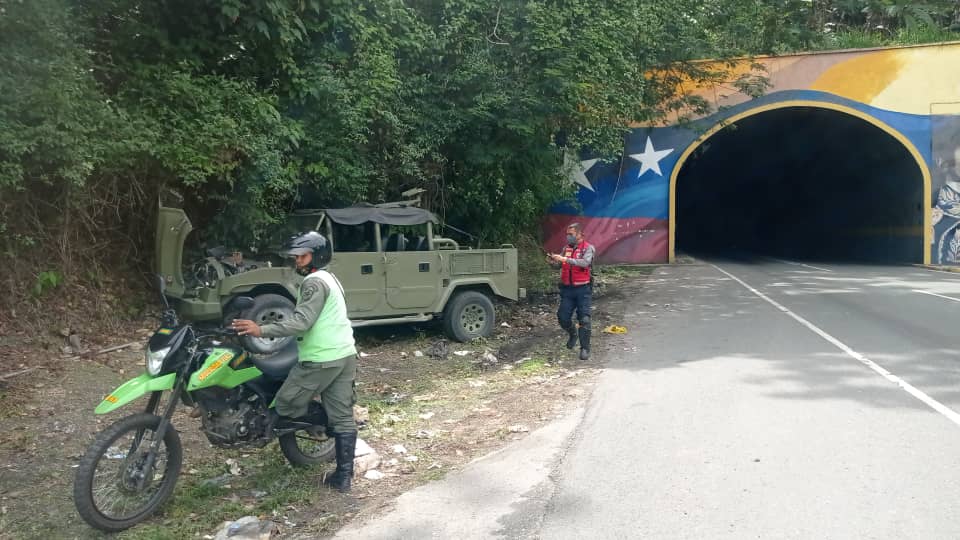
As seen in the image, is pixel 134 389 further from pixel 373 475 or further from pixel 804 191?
pixel 804 191

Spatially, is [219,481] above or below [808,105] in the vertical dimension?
below

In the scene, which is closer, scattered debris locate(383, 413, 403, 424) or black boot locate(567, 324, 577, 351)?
scattered debris locate(383, 413, 403, 424)

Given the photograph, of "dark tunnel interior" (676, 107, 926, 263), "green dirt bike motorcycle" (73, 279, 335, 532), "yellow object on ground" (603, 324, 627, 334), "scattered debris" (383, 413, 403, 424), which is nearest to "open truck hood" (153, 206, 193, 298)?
"scattered debris" (383, 413, 403, 424)

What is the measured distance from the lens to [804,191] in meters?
39.1

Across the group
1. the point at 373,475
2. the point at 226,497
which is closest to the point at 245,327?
the point at 226,497

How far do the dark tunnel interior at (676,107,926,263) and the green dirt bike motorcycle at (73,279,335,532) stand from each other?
2354 cm

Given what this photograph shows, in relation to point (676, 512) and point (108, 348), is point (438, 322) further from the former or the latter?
point (676, 512)

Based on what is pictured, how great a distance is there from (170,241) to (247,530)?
6503 mm

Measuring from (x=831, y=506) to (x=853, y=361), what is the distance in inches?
186

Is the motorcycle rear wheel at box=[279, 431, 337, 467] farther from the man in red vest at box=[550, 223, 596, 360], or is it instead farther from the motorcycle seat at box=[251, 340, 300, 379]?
the man in red vest at box=[550, 223, 596, 360]

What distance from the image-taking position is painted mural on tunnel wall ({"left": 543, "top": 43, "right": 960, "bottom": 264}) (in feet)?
80.4

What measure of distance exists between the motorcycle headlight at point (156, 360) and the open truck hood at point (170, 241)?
18.2 ft

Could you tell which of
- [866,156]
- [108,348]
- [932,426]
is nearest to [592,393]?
[932,426]

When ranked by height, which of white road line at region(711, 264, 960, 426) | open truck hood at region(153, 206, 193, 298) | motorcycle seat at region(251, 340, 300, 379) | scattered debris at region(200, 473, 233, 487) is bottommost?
scattered debris at region(200, 473, 233, 487)
